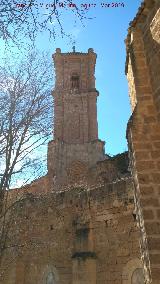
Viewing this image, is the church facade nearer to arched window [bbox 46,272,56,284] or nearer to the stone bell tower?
arched window [bbox 46,272,56,284]

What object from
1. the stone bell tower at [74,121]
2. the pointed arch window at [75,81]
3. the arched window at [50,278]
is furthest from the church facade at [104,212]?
the pointed arch window at [75,81]

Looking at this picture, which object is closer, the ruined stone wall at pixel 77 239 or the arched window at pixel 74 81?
the ruined stone wall at pixel 77 239

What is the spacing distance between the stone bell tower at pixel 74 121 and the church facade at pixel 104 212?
17cm

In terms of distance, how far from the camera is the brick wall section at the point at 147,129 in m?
4.79

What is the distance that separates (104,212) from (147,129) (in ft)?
24.8

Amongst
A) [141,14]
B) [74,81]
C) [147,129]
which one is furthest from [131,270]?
[74,81]

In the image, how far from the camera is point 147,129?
550 centimetres

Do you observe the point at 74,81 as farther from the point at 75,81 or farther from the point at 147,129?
the point at 147,129

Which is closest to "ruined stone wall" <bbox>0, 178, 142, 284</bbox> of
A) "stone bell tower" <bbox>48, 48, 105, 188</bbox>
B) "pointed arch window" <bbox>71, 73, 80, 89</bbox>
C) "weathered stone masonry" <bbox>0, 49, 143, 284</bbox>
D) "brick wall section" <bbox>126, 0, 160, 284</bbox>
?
"weathered stone masonry" <bbox>0, 49, 143, 284</bbox>

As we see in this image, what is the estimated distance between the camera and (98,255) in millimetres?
12141

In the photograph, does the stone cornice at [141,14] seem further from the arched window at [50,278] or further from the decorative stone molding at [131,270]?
the arched window at [50,278]

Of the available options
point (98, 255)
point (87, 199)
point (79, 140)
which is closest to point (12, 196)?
point (87, 199)

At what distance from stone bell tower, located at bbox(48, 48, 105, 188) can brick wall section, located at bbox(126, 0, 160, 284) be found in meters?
22.6

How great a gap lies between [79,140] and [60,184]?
5914 mm
